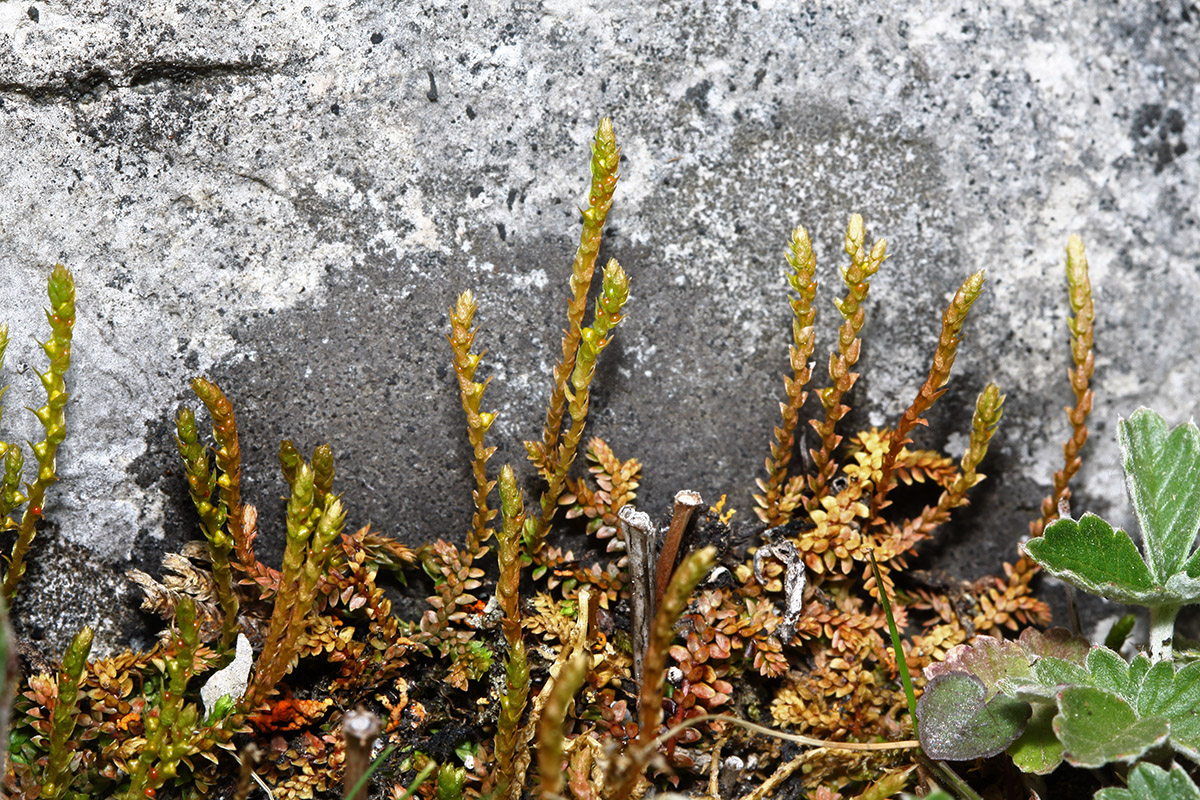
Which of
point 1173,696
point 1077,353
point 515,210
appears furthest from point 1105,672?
point 515,210

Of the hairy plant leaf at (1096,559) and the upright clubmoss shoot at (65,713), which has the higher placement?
the hairy plant leaf at (1096,559)

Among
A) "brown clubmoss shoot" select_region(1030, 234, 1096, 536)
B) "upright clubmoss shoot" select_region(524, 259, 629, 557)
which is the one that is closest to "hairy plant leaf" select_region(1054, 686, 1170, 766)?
"brown clubmoss shoot" select_region(1030, 234, 1096, 536)

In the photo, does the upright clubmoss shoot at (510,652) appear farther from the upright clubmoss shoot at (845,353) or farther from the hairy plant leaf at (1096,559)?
the hairy plant leaf at (1096,559)

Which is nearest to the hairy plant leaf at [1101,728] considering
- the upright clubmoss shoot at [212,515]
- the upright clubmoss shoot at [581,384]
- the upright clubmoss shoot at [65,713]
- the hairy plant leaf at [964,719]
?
the hairy plant leaf at [964,719]

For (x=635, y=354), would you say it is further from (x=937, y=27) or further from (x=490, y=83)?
(x=937, y=27)

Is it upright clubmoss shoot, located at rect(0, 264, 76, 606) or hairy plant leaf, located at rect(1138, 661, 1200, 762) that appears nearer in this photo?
hairy plant leaf, located at rect(1138, 661, 1200, 762)

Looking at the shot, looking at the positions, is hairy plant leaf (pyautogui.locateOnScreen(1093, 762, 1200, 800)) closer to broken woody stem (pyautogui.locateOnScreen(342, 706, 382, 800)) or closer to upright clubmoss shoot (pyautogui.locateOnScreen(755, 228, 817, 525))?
upright clubmoss shoot (pyautogui.locateOnScreen(755, 228, 817, 525))

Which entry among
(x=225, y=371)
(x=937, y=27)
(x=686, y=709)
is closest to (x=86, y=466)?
(x=225, y=371)
